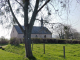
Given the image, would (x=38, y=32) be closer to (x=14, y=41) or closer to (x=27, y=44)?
(x=27, y=44)

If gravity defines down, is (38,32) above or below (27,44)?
above

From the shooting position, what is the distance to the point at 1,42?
3497 centimetres

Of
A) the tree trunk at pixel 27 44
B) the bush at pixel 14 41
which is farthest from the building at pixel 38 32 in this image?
the bush at pixel 14 41

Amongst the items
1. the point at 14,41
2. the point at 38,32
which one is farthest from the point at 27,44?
the point at 14,41

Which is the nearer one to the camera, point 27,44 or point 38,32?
Result: point 27,44

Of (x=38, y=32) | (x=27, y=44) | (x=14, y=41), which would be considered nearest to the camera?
(x=27, y=44)

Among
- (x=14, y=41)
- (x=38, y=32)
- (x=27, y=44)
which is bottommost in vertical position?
(x=14, y=41)

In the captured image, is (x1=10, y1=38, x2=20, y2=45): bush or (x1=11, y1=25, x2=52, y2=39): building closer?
(x1=11, y1=25, x2=52, y2=39): building

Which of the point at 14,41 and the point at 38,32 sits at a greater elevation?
the point at 38,32

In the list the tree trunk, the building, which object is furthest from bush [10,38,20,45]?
the tree trunk

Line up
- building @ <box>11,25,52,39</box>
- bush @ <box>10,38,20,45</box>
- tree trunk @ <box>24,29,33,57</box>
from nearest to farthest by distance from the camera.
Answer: tree trunk @ <box>24,29,33,57</box>, building @ <box>11,25,52,39</box>, bush @ <box>10,38,20,45</box>

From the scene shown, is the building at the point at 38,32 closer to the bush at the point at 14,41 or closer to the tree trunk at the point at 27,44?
the tree trunk at the point at 27,44

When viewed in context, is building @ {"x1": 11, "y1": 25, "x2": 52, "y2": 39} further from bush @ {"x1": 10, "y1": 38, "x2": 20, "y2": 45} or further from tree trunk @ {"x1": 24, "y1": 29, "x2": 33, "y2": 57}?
bush @ {"x1": 10, "y1": 38, "x2": 20, "y2": 45}

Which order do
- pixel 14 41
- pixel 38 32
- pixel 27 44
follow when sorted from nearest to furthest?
pixel 27 44 → pixel 38 32 → pixel 14 41
